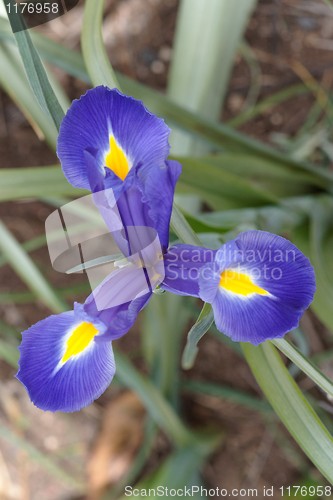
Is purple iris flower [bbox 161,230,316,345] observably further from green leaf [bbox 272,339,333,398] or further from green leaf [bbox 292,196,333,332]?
green leaf [bbox 292,196,333,332]

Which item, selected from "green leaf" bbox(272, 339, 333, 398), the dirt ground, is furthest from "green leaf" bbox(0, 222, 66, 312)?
"green leaf" bbox(272, 339, 333, 398)

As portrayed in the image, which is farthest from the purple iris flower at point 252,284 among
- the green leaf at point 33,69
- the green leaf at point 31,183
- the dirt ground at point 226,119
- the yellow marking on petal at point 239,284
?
the dirt ground at point 226,119

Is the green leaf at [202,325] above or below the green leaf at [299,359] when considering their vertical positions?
above

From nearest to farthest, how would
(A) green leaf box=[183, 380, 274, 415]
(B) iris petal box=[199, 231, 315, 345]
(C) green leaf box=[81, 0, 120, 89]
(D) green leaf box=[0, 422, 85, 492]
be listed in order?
(B) iris petal box=[199, 231, 315, 345] < (C) green leaf box=[81, 0, 120, 89] < (A) green leaf box=[183, 380, 274, 415] < (D) green leaf box=[0, 422, 85, 492]

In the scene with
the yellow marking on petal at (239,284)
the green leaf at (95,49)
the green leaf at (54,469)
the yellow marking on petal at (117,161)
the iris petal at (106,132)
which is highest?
the green leaf at (95,49)

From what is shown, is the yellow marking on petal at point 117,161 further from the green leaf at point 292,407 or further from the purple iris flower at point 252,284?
the green leaf at point 292,407

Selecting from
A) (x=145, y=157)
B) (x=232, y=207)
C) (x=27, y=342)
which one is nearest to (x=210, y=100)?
(x=232, y=207)

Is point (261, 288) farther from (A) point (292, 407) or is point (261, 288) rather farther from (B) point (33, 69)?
(B) point (33, 69)
